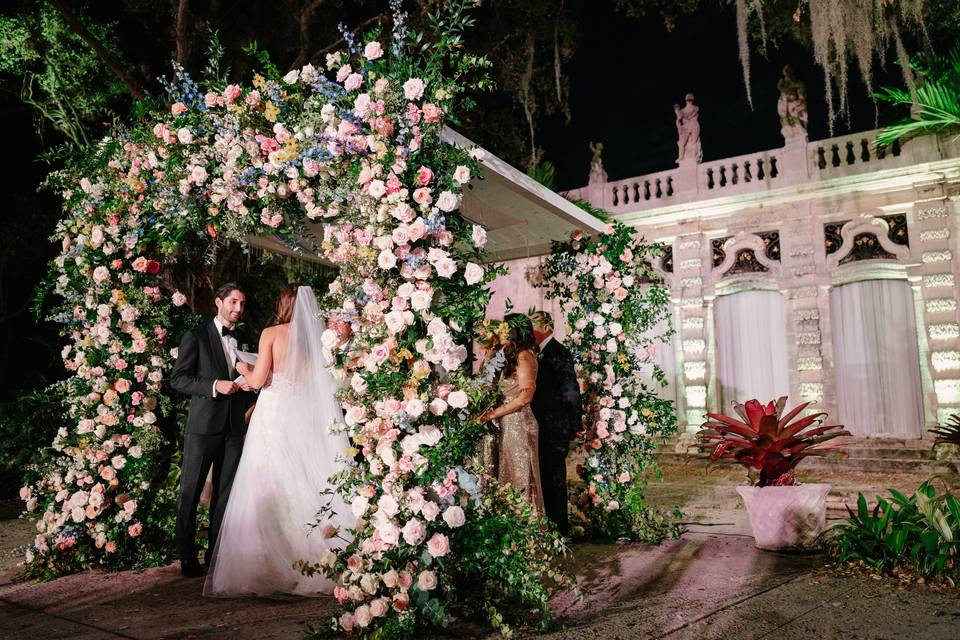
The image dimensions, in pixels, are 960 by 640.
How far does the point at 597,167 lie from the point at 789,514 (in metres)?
12.7

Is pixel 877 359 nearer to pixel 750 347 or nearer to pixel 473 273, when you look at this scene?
pixel 750 347

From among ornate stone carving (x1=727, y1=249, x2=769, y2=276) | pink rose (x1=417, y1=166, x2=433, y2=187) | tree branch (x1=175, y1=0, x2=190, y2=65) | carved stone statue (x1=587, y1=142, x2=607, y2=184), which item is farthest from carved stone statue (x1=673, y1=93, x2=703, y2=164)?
pink rose (x1=417, y1=166, x2=433, y2=187)

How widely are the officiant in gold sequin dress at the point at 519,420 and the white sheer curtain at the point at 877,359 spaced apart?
10.8 meters

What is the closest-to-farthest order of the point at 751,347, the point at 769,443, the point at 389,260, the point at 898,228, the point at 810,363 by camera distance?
1. the point at 389,260
2. the point at 769,443
3. the point at 898,228
4. the point at 810,363
5. the point at 751,347

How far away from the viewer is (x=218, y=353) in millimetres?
5227

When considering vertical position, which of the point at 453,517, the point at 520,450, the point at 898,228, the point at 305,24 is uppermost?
the point at 305,24

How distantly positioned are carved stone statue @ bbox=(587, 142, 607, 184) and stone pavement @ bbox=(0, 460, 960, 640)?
1255cm

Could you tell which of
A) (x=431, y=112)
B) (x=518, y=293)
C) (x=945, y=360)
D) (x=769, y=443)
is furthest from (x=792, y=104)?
(x=431, y=112)

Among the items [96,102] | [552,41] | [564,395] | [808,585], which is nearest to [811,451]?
[808,585]

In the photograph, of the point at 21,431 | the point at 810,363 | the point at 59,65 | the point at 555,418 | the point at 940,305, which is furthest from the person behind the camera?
the point at 810,363

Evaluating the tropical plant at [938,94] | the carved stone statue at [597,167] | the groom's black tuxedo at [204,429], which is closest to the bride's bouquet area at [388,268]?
the groom's black tuxedo at [204,429]

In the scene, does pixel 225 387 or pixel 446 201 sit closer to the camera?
pixel 446 201

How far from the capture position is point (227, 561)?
15.0 feet

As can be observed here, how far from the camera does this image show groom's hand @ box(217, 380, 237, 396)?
16.5 feet
